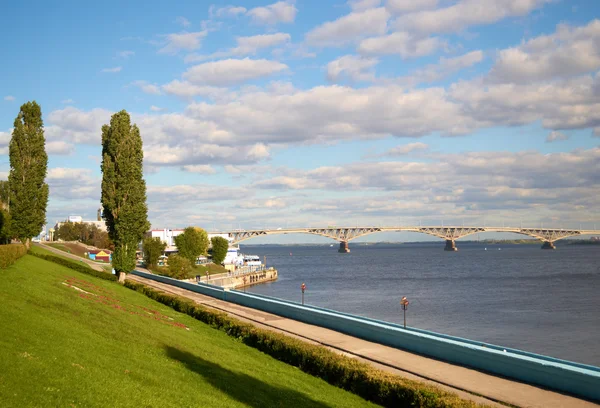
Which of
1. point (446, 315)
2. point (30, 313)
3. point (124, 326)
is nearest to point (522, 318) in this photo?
point (446, 315)

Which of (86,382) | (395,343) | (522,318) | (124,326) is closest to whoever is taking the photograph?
(86,382)

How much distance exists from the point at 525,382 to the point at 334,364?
682cm

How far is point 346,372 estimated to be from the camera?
18438 millimetres

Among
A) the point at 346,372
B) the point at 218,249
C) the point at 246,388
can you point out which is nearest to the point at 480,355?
the point at 346,372

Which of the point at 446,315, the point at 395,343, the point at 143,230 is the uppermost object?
the point at 143,230

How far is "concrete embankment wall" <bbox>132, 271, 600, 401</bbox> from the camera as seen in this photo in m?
16.6

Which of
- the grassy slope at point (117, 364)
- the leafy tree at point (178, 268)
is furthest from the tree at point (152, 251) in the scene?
the grassy slope at point (117, 364)

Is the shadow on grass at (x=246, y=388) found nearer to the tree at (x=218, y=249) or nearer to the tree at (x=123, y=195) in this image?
the tree at (x=123, y=195)

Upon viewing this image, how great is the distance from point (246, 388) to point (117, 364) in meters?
4.01

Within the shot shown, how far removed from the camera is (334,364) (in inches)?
755

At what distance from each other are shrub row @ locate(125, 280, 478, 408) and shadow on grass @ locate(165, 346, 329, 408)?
2169 mm

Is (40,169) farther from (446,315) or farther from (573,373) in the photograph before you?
(573,373)

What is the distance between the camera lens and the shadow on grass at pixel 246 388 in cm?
1491

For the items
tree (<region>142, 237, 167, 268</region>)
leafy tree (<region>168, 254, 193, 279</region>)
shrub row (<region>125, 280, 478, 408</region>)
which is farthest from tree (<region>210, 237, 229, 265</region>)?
shrub row (<region>125, 280, 478, 408</region>)
